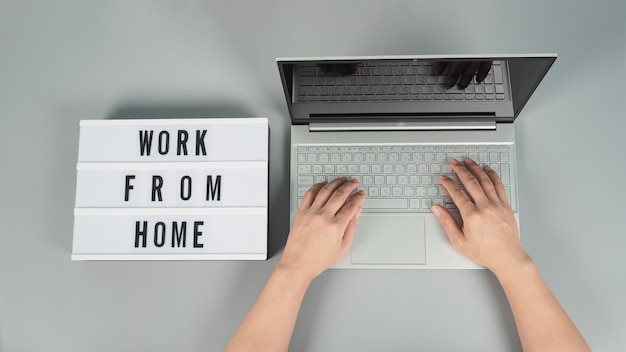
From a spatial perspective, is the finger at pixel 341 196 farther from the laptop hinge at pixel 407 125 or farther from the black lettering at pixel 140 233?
the black lettering at pixel 140 233

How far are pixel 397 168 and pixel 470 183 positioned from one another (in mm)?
152

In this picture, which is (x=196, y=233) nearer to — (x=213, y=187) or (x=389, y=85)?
→ (x=213, y=187)

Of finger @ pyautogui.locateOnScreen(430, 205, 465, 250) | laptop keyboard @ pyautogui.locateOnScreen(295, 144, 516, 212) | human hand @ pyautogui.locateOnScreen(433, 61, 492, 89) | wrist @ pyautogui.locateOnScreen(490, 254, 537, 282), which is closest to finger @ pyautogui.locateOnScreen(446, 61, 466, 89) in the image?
human hand @ pyautogui.locateOnScreen(433, 61, 492, 89)

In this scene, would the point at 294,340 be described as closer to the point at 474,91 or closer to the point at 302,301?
the point at 302,301

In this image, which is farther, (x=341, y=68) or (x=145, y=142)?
(x=145, y=142)

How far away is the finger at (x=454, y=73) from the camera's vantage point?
2.94ft

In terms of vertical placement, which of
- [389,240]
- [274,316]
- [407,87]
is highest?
[407,87]

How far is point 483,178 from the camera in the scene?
3.21 ft

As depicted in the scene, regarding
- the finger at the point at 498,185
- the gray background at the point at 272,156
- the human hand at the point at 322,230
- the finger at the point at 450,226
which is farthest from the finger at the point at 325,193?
the finger at the point at 498,185

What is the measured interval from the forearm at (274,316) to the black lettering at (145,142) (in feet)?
1.25

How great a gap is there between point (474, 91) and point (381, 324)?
1.69 feet

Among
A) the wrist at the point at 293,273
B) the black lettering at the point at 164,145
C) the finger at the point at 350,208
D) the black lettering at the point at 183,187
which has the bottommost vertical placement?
the wrist at the point at 293,273

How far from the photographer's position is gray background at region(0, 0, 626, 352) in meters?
0.99

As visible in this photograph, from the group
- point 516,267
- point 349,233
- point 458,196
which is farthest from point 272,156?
point 516,267
